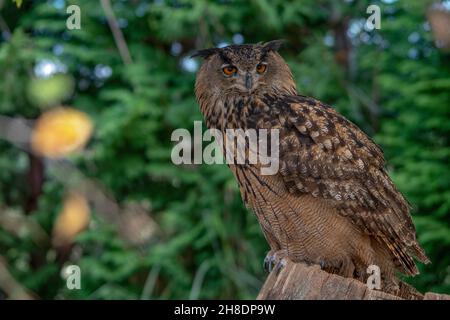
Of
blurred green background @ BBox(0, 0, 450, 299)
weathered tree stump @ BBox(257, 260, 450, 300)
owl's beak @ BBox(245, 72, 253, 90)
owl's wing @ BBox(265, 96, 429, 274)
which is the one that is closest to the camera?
weathered tree stump @ BBox(257, 260, 450, 300)

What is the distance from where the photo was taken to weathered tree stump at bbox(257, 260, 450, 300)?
194cm

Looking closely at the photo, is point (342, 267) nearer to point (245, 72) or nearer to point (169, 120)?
point (245, 72)

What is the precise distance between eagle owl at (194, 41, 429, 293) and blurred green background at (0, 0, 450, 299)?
5.54ft

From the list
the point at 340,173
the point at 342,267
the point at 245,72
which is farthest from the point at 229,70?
the point at 342,267

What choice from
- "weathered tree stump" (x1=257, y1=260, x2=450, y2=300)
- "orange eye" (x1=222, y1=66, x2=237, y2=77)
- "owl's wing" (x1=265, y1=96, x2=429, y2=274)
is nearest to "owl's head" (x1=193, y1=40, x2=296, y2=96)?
"orange eye" (x1=222, y1=66, x2=237, y2=77)

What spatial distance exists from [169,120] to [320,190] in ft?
8.42

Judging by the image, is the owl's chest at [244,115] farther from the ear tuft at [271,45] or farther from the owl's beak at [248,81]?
the ear tuft at [271,45]

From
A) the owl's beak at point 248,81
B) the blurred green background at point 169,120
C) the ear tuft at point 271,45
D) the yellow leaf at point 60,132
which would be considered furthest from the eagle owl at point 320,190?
the yellow leaf at point 60,132

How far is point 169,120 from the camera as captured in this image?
526cm

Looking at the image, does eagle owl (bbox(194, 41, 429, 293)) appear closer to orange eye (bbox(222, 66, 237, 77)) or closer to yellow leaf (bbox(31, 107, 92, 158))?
orange eye (bbox(222, 66, 237, 77))

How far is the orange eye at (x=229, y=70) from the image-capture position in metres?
3.10

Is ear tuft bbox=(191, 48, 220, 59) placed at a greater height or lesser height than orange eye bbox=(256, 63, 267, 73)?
greater
